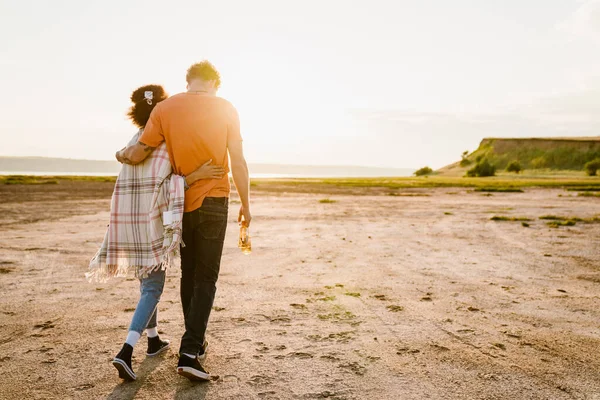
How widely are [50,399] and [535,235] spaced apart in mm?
12033

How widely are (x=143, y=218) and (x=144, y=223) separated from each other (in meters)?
0.04

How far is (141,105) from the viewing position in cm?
392

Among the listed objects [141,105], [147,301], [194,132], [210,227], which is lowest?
[147,301]

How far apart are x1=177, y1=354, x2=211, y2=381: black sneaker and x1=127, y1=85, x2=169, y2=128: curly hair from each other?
1.92 metres

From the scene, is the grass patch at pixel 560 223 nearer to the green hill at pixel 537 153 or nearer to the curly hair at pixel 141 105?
the curly hair at pixel 141 105

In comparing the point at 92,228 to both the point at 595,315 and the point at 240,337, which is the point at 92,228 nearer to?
the point at 240,337

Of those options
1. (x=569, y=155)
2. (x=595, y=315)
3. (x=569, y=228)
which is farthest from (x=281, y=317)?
(x=569, y=155)

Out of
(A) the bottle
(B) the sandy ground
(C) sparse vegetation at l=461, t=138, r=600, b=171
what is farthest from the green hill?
(A) the bottle

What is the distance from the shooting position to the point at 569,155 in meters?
116

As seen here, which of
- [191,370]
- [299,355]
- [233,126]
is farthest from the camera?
[299,355]

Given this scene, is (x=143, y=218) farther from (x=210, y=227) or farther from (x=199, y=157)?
(x=199, y=157)

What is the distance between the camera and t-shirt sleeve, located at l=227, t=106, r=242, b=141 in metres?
3.76

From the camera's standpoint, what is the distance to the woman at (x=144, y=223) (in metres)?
3.64

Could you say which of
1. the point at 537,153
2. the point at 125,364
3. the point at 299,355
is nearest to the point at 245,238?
the point at 299,355
